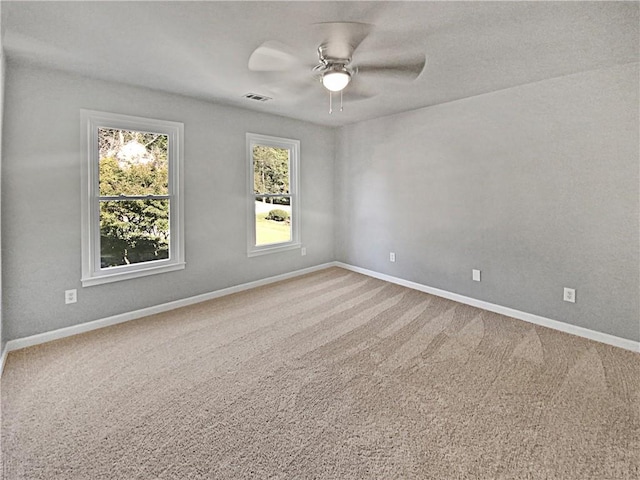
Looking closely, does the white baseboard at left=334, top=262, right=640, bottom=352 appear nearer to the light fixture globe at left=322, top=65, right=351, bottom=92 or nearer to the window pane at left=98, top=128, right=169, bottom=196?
the light fixture globe at left=322, top=65, right=351, bottom=92

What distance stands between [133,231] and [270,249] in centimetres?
181

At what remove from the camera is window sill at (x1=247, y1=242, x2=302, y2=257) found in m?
4.50

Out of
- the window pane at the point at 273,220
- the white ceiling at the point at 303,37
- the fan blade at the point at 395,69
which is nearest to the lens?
the white ceiling at the point at 303,37

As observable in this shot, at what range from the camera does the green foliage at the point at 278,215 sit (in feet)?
15.7

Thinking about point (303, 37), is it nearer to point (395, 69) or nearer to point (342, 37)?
point (342, 37)

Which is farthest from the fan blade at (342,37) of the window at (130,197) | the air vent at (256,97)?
the window at (130,197)

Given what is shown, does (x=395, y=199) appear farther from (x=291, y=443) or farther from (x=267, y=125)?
(x=291, y=443)

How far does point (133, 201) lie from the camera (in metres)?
3.43

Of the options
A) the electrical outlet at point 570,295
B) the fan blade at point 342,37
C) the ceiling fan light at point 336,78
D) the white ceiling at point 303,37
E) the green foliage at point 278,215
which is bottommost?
the electrical outlet at point 570,295

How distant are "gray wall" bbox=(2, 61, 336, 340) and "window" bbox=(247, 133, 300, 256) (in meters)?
0.14

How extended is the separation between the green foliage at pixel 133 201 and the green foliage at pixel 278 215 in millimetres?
1501

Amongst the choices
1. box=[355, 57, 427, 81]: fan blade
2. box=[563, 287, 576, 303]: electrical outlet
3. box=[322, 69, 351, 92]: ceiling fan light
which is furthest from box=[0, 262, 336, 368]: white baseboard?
box=[563, 287, 576, 303]: electrical outlet

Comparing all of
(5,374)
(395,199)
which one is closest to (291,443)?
(5,374)

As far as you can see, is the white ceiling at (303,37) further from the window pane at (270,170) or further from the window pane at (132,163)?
the window pane at (270,170)
